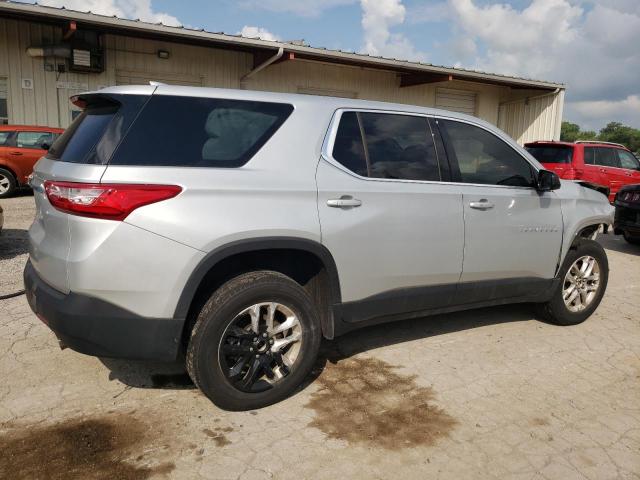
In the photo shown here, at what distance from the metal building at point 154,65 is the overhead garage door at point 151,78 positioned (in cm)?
2

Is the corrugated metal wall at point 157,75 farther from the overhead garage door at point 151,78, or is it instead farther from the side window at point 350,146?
the side window at point 350,146

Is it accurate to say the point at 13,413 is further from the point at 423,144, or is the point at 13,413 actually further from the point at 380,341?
the point at 423,144

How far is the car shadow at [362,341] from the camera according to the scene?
3451 mm

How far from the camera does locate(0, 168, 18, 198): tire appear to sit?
34.9 ft

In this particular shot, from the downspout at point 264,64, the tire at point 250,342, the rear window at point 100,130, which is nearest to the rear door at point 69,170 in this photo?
the rear window at point 100,130

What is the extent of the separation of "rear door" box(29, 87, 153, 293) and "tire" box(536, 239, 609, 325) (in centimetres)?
365

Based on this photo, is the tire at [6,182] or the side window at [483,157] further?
the tire at [6,182]

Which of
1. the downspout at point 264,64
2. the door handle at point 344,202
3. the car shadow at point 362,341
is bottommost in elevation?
the car shadow at point 362,341

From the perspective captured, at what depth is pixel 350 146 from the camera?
11.0 feet

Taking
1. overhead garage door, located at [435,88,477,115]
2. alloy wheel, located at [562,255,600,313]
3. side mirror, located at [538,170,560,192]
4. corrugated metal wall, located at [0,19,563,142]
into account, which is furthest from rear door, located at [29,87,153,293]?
overhead garage door, located at [435,88,477,115]

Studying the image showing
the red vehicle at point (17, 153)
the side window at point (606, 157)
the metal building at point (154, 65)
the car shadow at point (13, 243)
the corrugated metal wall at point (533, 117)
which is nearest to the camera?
the car shadow at point (13, 243)

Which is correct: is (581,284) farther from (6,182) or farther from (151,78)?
(151,78)

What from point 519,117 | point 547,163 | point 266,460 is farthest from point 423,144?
point 519,117

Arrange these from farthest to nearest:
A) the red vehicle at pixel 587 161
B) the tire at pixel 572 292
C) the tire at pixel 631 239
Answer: the red vehicle at pixel 587 161
the tire at pixel 631 239
the tire at pixel 572 292
